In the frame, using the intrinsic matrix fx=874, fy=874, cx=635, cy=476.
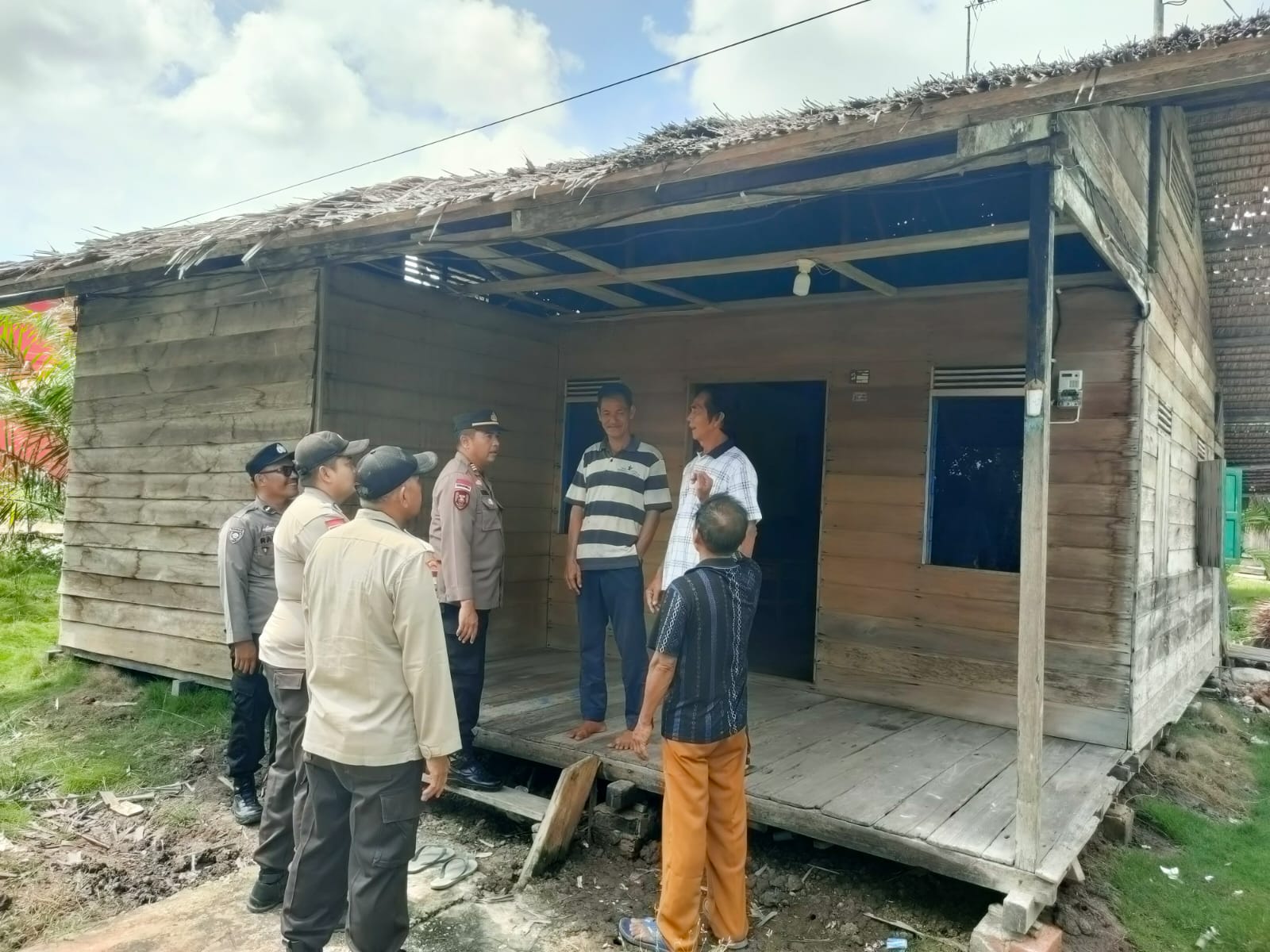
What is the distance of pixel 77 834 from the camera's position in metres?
4.21

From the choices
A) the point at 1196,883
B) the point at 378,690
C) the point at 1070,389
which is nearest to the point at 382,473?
the point at 378,690

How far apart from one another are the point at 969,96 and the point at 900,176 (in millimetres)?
391

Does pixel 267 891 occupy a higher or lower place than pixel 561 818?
lower

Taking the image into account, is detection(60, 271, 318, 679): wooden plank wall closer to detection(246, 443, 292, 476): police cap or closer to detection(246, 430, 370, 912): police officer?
detection(246, 443, 292, 476): police cap

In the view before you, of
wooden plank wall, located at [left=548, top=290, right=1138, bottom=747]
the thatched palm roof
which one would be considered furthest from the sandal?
the thatched palm roof

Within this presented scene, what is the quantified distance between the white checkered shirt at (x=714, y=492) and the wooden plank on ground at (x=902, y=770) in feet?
4.04

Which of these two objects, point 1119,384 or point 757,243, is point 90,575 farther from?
point 1119,384

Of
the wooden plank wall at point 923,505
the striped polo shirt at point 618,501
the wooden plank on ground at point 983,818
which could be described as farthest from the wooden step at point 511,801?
the wooden plank wall at point 923,505

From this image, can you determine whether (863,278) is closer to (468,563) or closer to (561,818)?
(468,563)

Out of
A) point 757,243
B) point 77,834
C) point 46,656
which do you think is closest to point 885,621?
point 757,243

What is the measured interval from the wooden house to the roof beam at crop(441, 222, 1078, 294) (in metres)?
0.02

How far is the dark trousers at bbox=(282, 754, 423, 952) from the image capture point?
2666 mm

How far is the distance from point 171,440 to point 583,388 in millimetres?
3014

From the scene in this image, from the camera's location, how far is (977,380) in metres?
5.32
